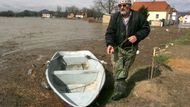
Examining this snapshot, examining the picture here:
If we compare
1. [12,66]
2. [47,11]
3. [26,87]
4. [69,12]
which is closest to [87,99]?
Result: [26,87]

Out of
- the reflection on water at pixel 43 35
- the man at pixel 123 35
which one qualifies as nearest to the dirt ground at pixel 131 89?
the man at pixel 123 35

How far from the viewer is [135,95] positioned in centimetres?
802

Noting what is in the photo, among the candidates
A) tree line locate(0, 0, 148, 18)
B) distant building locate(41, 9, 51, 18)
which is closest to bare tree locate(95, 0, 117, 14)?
tree line locate(0, 0, 148, 18)

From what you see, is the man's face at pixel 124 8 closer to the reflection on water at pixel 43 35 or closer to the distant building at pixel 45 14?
the reflection on water at pixel 43 35

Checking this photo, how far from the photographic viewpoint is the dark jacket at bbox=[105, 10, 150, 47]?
722 centimetres

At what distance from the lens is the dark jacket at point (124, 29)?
7.22 meters

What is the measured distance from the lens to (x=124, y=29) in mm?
7348

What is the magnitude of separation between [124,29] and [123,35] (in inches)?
5.7

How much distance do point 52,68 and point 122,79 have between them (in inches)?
121

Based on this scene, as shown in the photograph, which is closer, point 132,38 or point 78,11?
point 132,38

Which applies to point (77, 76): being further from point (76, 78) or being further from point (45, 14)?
point (45, 14)

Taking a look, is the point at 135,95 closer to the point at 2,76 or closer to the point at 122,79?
the point at 122,79

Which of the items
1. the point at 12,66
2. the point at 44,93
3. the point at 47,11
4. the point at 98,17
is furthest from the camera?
the point at 47,11

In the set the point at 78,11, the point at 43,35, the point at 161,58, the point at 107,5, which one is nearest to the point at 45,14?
the point at 78,11
